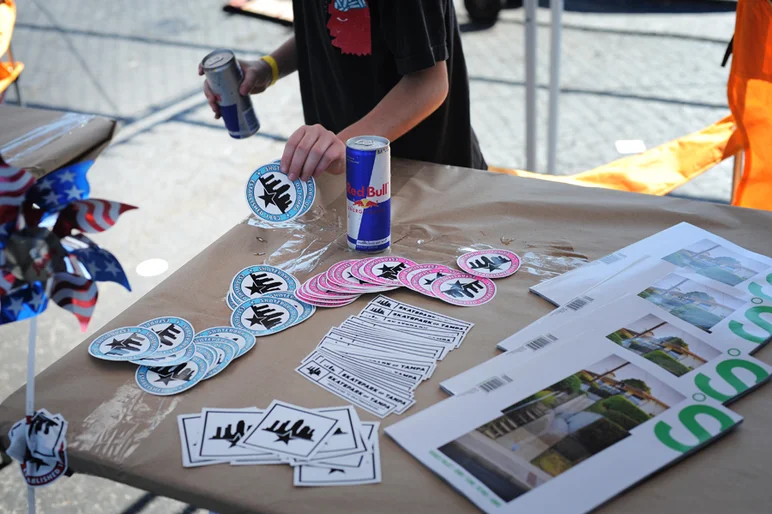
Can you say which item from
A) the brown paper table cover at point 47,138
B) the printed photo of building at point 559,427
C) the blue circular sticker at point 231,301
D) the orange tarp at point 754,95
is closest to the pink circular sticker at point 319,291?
the blue circular sticker at point 231,301

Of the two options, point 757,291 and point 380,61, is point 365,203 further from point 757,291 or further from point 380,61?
point 757,291

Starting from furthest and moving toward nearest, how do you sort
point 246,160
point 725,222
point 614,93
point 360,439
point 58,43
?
point 58,43
point 614,93
point 246,160
point 725,222
point 360,439

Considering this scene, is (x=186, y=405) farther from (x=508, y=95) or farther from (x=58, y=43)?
(x=58, y=43)

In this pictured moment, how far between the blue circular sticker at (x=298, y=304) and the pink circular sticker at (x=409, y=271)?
139 millimetres

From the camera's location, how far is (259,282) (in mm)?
1114

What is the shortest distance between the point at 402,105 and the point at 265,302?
47cm

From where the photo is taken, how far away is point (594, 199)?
4.25ft

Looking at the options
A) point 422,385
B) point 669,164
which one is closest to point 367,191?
point 422,385

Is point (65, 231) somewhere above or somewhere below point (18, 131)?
above

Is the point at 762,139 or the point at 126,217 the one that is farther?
the point at 126,217

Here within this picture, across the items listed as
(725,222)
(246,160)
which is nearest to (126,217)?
(246,160)

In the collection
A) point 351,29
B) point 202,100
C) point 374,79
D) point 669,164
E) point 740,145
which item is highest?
point 351,29

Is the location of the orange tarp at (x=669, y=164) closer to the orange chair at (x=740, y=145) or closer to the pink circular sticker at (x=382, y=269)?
the orange chair at (x=740, y=145)

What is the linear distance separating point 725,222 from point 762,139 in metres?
0.77
